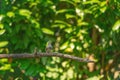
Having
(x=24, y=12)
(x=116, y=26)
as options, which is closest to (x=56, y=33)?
(x=24, y=12)

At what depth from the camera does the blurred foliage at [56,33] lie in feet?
12.2

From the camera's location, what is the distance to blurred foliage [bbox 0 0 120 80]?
3.72 m

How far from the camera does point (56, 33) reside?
14.2 ft

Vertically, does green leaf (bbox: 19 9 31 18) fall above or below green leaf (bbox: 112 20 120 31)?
above

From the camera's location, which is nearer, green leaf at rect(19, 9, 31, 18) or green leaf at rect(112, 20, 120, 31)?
green leaf at rect(19, 9, 31, 18)

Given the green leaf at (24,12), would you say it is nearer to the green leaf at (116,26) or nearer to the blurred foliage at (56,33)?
the blurred foliage at (56,33)

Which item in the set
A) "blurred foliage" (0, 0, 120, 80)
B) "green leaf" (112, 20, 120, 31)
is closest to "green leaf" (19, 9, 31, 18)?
"blurred foliage" (0, 0, 120, 80)

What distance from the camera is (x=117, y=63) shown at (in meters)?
4.67

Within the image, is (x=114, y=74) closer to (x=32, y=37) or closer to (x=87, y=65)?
(x=87, y=65)

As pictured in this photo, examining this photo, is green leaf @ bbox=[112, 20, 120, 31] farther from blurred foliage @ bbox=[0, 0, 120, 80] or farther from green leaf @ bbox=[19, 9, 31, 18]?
green leaf @ bbox=[19, 9, 31, 18]

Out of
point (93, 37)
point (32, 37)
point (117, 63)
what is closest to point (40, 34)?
point (32, 37)

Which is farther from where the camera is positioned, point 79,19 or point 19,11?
point 79,19

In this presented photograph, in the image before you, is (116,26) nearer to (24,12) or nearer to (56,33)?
(56,33)

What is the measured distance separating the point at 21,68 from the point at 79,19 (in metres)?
0.92
